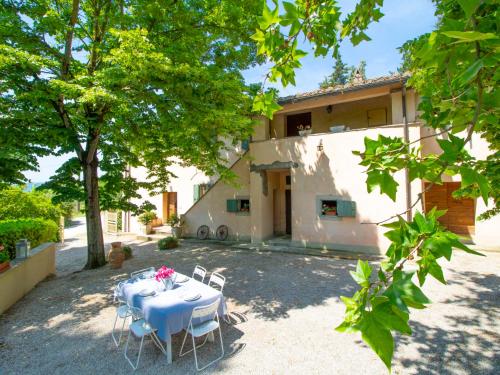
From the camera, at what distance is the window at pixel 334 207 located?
424 inches

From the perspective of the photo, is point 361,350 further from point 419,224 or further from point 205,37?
point 205,37

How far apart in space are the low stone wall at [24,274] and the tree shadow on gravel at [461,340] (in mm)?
8807

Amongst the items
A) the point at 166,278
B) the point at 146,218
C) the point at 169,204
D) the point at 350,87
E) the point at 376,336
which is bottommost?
the point at 166,278

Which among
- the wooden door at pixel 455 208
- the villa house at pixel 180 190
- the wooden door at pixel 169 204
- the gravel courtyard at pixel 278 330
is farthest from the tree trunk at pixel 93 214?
the wooden door at pixel 455 208

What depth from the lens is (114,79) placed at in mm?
6621

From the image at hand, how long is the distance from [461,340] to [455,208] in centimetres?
938

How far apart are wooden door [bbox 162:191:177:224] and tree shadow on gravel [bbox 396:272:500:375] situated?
1609 centimetres

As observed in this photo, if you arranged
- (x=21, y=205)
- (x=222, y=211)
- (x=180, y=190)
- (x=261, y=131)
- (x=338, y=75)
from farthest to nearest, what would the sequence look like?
(x=338, y=75) < (x=180, y=190) < (x=222, y=211) < (x=21, y=205) < (x=261, y=131)

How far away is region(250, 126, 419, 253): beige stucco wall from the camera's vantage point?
10375 millimetres

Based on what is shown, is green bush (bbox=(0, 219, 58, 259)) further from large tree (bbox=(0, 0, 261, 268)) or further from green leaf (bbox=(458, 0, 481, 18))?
green leaf (bbox=(458, 0, 481, 18))

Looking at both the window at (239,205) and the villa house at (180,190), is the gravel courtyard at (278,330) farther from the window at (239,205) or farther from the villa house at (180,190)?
the villa house at (180,190)

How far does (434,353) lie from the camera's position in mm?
4238

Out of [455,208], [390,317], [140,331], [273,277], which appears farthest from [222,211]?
[390,317]

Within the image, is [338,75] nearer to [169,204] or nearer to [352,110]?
[352,110]
